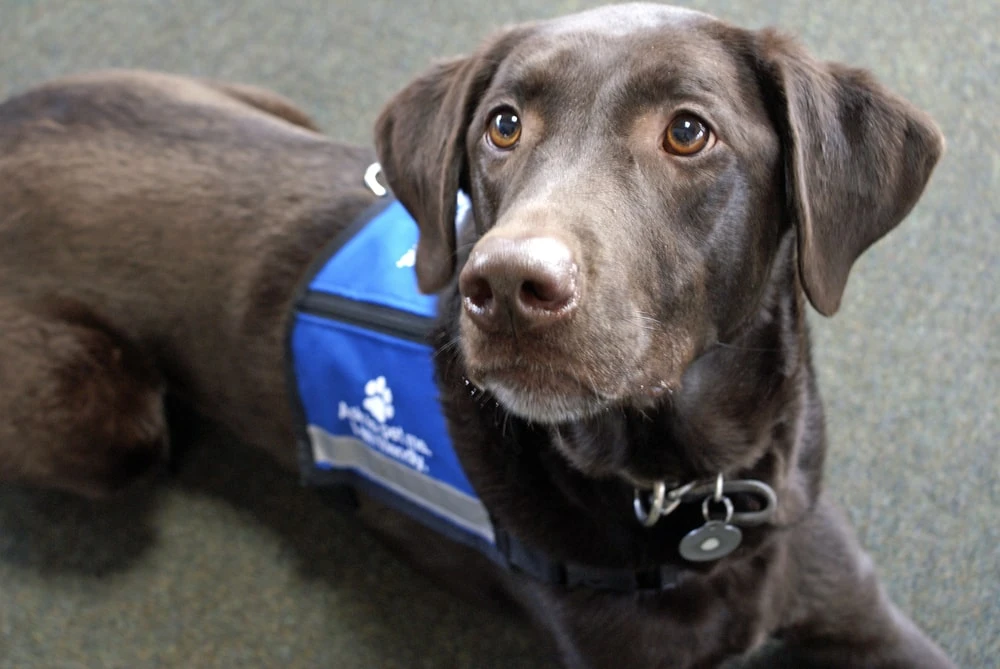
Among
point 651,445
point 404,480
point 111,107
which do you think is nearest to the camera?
point 651,445

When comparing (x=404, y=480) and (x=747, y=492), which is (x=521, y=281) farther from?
(x=404, y=480)

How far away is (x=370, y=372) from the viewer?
1.79 metres

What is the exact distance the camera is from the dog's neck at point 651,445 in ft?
4.92

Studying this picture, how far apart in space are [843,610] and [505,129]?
1.11 meters

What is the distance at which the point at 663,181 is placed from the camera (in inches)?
50.4

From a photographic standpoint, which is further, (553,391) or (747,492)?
(747,492)

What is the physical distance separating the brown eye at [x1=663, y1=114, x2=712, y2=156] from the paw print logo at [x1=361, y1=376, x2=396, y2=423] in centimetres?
71

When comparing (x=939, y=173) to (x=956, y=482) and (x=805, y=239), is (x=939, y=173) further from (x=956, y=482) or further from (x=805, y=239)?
(x=805, y=239)

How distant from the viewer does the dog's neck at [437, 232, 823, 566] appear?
1.50 metres

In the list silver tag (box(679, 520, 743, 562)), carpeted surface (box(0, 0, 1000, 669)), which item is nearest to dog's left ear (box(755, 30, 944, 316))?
silver tag (box(679, 520, 743, 562))

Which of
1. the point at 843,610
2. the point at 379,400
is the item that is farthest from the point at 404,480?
the point at 843,610

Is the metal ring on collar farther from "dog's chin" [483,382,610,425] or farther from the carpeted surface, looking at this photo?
the carpeted surface

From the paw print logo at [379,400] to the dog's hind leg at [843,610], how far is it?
0.76 metres

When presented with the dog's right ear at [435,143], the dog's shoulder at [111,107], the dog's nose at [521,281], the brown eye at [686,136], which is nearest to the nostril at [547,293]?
the dog's nose at [521,281]
